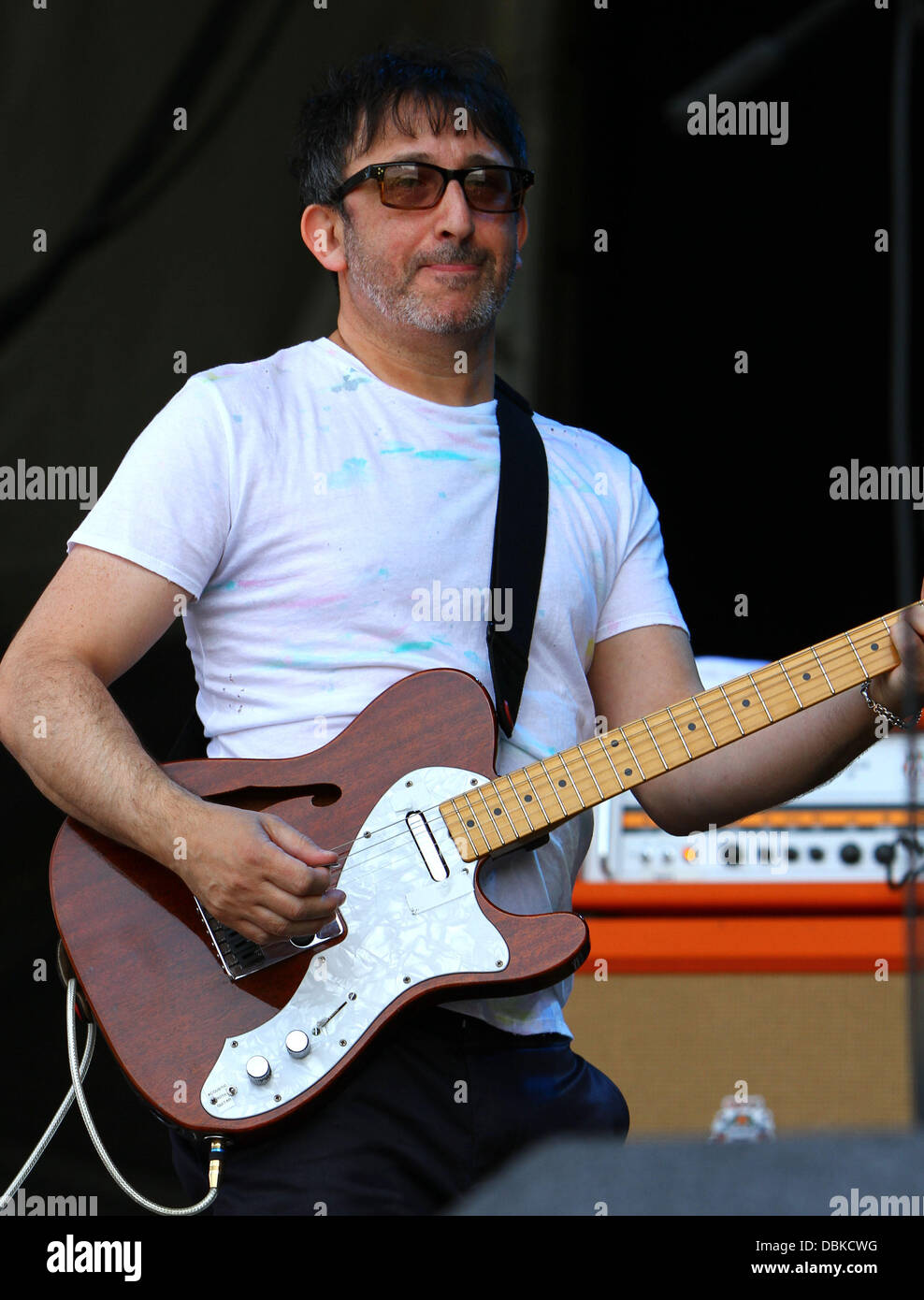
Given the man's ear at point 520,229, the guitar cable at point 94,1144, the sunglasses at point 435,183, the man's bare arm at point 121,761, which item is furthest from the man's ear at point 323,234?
the guitar cable at point 94,1144

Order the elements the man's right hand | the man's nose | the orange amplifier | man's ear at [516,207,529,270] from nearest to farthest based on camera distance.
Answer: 1. the man's right hand
2. the man's nose
3. man's ear at [516,207,529,270]
4. the orange amplifier

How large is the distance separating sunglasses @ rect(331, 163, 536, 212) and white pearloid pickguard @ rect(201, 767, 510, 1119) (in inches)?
31.4

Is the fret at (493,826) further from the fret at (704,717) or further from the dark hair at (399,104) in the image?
the dark hair at (399,104)

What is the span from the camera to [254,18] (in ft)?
8.18

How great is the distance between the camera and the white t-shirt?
179cm

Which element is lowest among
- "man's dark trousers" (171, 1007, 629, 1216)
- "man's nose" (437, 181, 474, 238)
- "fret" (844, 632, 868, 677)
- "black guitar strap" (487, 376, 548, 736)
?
"man's dark trousers" (171, 1007, 629, 1216)

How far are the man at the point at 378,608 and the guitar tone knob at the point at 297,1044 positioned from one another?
67mm

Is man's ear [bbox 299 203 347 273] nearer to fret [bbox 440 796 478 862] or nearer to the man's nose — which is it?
the man's nose

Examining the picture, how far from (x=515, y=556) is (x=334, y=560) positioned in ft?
0.80

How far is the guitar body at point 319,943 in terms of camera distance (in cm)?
159

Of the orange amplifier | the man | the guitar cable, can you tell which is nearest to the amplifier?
the orange amplifier

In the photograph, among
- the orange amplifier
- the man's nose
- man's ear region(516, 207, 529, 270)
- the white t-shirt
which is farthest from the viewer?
the orange amplifier

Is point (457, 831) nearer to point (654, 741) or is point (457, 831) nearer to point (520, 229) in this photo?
point (654, 741)

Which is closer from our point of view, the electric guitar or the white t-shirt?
the electric guitar
